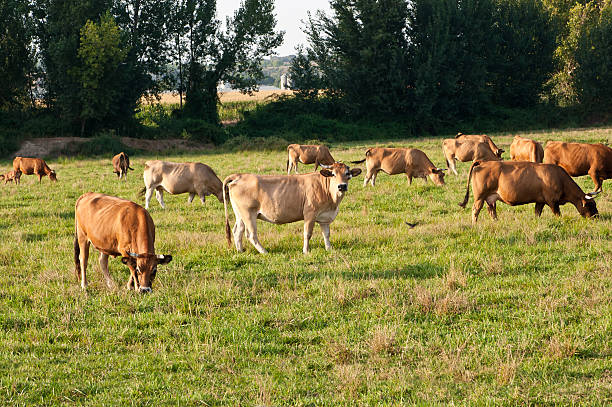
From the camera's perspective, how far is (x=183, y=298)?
7.67 meters

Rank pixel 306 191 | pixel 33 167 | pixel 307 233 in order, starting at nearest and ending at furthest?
1. pixel 307 233
2. pixel 306 191
3. pixel 33 167

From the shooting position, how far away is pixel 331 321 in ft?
22.9

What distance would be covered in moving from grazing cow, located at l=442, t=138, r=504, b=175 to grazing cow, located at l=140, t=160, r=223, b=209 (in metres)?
9.66

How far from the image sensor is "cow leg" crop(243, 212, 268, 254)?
10477 millimetres

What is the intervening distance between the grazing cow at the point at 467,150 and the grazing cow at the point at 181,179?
9.66 metres

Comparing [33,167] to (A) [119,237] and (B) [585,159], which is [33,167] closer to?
(A) [119,237]

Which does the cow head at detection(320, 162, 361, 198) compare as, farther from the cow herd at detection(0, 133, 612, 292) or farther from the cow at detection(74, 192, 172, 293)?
the cow at detection(74, 192, 172, 293)

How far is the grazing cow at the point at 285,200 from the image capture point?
10.7 m

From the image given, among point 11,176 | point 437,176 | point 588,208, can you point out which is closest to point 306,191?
point 588,208

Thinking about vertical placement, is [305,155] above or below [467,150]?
below

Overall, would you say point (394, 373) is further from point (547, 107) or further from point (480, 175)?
point (547, 107)

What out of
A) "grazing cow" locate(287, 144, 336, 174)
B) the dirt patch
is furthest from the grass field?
the dirt patch

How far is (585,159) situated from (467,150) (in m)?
6.15

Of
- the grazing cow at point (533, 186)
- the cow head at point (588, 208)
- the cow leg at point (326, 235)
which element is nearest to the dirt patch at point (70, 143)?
the cow leg at point (326, 235)
